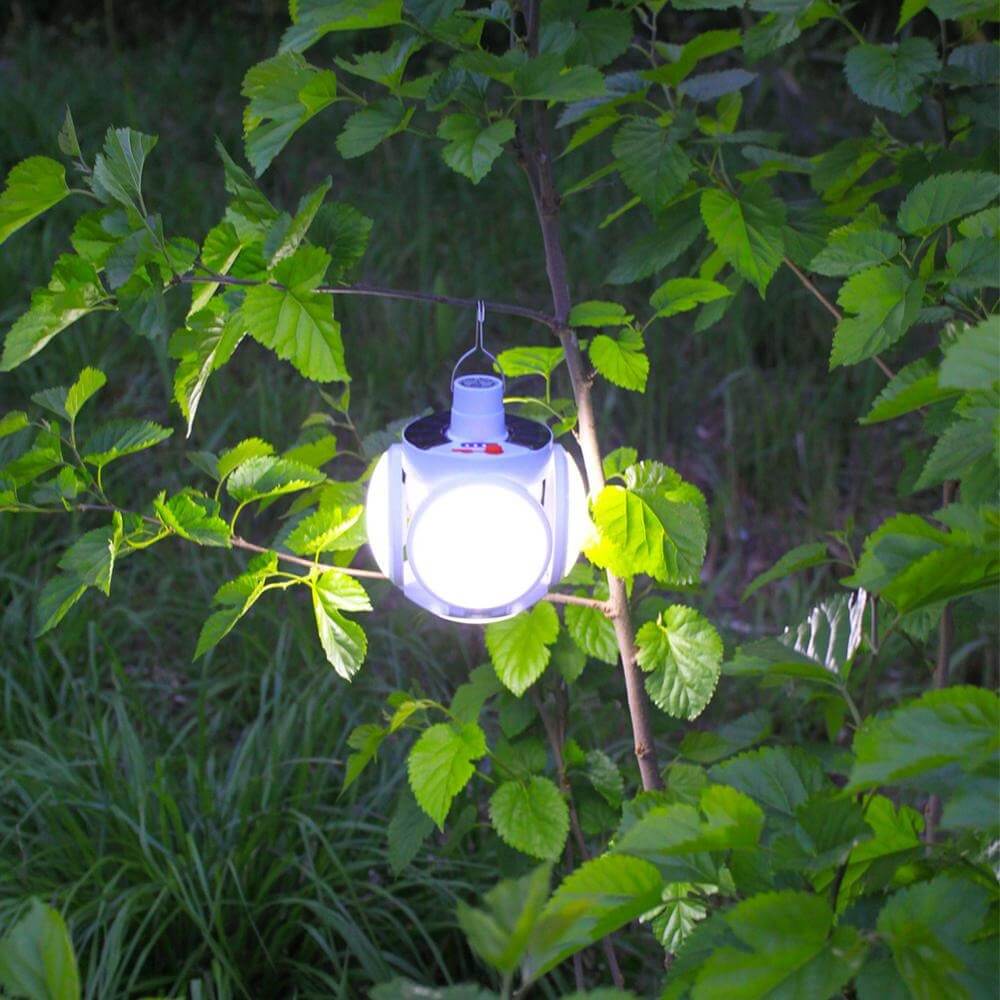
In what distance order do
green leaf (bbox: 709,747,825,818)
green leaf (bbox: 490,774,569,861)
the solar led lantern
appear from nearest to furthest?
green leaf (bbox: 709,747,825,818) < the solar led lantern < green leaf (bbox: 490,774,569,861)

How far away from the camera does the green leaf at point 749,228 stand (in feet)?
4.10

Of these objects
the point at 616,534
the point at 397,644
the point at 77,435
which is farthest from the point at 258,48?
the point at 616,534

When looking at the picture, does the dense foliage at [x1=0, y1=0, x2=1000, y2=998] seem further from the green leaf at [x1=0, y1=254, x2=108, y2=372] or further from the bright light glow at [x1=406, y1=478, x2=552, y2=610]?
the bright light glow at [x1=406, y1=478, x2=552, y2=610]

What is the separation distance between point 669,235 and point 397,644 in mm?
1136

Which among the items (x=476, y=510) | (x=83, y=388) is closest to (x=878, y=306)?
(x=476, y=510)

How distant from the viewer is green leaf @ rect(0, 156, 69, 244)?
1079 mm

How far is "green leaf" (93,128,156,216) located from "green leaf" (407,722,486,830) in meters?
0.60

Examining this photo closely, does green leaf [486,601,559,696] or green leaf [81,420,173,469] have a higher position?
green leaf [81,420,173,469]

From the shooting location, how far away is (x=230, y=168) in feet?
3.66

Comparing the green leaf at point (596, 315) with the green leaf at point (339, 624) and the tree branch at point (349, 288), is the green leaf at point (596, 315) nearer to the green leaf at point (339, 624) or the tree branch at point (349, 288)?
the tree branch at point (349, 288)

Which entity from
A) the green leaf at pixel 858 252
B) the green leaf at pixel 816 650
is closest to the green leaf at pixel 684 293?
the green leaf at pixel 858 252

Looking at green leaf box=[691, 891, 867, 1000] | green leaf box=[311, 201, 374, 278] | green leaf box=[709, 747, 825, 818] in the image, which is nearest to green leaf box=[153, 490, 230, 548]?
green leaf box=[311, 201, 374, 278]

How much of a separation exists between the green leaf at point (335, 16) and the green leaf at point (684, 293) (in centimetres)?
37

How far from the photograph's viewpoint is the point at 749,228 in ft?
4.18
